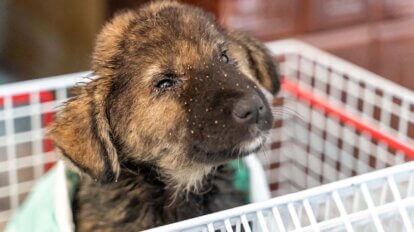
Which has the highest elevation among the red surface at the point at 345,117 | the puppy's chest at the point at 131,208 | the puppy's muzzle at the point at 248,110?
the puppy's muzzle at the point at 248,110

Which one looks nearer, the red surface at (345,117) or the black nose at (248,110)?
the black nose at (248,110)

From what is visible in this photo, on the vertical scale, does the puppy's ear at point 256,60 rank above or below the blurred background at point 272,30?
above

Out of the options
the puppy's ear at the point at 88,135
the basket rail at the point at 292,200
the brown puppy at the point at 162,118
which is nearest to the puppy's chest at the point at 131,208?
the brown puppy at the point at 162,118

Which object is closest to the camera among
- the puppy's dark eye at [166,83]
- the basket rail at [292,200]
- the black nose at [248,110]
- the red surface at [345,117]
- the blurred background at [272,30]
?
the basket rail at [292,200]

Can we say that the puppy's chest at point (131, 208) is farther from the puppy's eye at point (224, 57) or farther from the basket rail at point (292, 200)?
the basket rail at point (292, 200)

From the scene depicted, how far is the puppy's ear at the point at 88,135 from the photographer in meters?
1.03

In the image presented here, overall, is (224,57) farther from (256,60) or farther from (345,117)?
(345,117)

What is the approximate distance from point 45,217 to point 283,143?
0.59 m

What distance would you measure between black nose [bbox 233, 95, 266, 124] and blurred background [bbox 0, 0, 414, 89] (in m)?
1.13


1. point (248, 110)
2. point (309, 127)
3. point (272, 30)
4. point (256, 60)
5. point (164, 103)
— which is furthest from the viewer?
point (272, 30)

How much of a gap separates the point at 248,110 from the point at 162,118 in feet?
0.57

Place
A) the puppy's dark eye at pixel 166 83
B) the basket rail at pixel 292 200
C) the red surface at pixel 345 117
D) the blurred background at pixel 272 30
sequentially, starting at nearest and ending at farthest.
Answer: the basket rail at pixel 292 200
the puppy's dark eye at pixel 166 83
the red surface at pixel 345 117
the blurred background at pixel 272 30

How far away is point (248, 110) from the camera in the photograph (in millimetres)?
967

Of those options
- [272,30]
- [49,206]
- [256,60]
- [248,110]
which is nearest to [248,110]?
[248,110]
